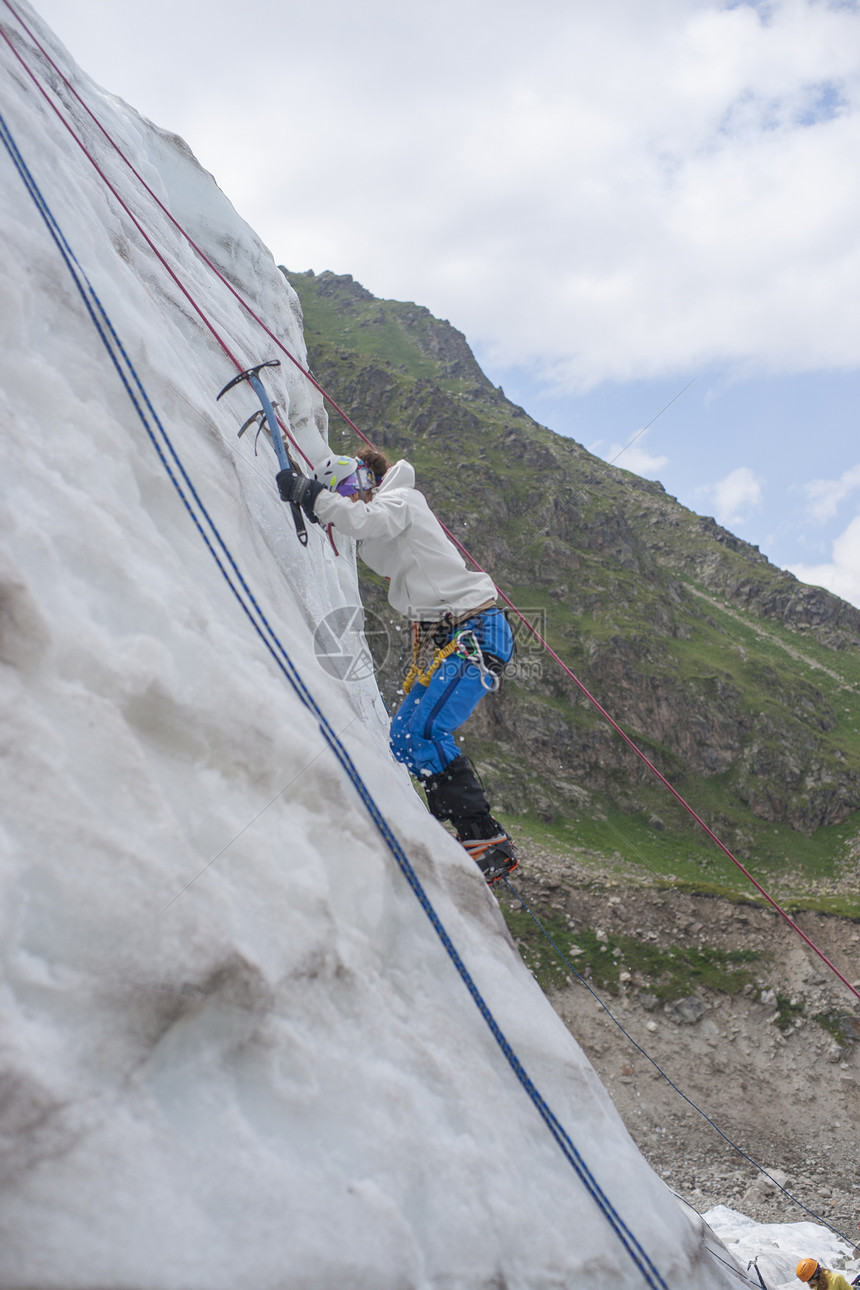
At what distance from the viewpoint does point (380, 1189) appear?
3061mm

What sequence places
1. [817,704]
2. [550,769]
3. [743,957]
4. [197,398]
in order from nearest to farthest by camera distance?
1. [197,398]
2. [743,957]
3. [550,769]
4. [817,704]

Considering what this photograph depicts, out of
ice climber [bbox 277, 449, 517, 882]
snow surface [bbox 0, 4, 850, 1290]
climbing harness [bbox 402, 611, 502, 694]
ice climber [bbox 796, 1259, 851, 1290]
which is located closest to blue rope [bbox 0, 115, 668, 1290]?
snow surface [bbox 0, 4, 850, 1290]

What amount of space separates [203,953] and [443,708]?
12.4ft

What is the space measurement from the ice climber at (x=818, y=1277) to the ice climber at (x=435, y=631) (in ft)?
24.1

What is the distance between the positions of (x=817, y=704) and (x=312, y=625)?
52841 mm

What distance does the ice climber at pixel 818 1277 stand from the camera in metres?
8.76

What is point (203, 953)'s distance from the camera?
9.83 feet

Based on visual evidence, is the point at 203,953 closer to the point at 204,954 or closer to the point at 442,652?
the point at 204,954

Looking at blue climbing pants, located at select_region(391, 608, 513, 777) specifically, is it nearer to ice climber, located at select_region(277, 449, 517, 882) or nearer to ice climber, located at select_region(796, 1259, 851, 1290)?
ice climber, located at select_region(277, 449, 517, 882)

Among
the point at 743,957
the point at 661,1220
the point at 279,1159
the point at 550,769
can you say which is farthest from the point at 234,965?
the point at 550,769

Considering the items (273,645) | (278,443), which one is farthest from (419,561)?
(273,645)

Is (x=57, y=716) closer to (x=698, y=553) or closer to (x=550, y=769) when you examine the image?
(x=550, y=769)

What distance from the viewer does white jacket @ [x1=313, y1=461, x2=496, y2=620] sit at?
21.5ft

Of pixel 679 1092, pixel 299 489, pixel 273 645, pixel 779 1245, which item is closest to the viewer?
pixel 273 645
